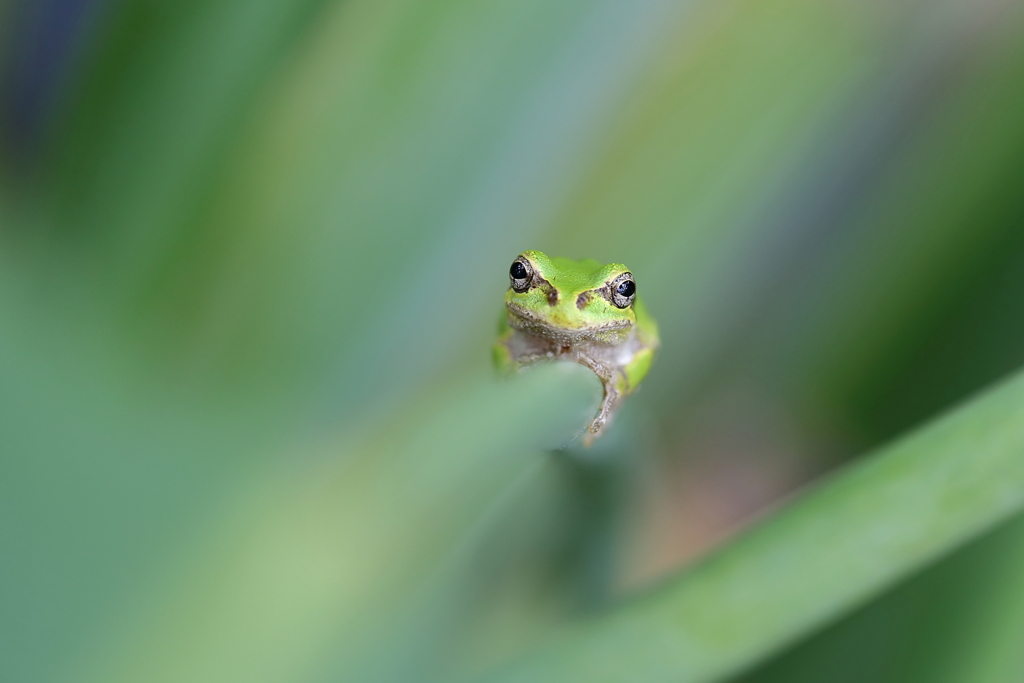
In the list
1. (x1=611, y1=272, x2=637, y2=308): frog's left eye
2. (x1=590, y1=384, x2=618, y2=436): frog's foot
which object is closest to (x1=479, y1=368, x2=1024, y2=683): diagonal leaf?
(x1=590, y1=384, x2=618, y2=436): frog's foot

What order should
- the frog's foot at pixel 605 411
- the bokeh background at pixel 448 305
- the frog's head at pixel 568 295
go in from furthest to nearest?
1. the frog's head at pixel 568 295
2. the frog's foot at pixel 605 411
3. the bokeh background at pixel 448 305

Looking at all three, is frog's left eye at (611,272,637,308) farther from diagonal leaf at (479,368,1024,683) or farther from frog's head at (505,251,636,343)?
diagonal leaf at (479,368,1024,683)

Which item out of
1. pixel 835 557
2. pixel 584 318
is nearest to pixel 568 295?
pixel 584 318

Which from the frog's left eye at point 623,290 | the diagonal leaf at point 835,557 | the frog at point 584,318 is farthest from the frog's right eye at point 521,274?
the diagonal leaf at point 835,557

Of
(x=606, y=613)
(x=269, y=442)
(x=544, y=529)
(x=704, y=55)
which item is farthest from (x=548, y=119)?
(x=269, y=442)

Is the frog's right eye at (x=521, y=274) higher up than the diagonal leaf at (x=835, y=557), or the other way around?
the diagonal leaf at (x=835, y=557)

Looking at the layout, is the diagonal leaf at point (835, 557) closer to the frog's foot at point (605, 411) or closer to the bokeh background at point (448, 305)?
the bokeh background at point (448, 305)
